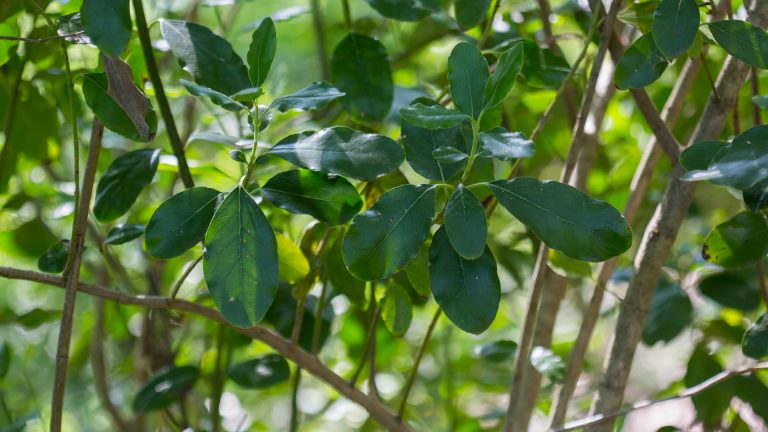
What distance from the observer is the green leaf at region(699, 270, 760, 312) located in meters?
1.00

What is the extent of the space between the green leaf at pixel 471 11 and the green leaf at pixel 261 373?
1.45 ft

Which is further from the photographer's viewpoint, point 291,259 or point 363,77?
point 363,77

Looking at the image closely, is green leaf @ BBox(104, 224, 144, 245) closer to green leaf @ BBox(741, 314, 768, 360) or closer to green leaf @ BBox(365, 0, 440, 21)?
green leaf @ BBox(365, 0, 440, 21)

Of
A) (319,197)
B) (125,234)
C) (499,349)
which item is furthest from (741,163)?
(125,234)

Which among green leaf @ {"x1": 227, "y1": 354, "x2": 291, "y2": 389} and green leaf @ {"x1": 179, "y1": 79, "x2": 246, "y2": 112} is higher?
green leaf @ {"x1": 179, "y1": 79, "x2": 246, "y2": 112}

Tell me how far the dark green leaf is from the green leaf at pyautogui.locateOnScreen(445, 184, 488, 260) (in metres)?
0.06

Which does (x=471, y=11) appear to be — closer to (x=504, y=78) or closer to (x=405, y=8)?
(x=405, y=8)

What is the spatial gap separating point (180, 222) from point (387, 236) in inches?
5.9

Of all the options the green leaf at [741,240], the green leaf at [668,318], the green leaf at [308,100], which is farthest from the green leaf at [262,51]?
the green leaf at [668,318]

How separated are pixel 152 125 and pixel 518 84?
1.47ft

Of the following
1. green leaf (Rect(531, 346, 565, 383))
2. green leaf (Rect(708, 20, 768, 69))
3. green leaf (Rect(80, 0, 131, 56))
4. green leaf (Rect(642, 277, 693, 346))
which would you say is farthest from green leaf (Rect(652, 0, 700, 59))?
green leaf (Rect(642, 277, 693, 346))

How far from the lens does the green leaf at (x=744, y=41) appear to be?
60 cm

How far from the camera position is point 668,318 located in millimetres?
1012

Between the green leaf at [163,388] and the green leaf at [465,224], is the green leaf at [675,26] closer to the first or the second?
the green leaf at [465,224]
